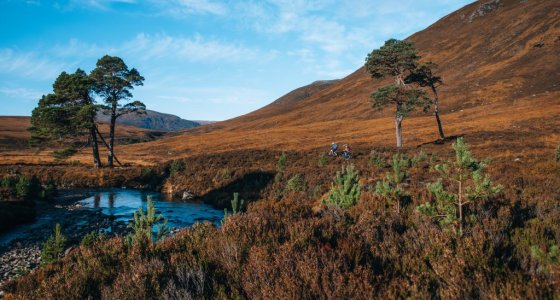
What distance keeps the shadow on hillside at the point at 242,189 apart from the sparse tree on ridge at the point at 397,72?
44.5ft

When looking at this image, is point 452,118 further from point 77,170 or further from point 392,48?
point 77,170

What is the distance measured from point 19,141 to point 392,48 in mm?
87277

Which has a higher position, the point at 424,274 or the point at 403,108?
the point at 403,108

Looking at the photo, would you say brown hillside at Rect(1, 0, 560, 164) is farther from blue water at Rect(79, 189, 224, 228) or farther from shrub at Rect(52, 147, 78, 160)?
blue water at Rect(79, 189, 224, 228)

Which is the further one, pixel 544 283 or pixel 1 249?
pixel 1 249

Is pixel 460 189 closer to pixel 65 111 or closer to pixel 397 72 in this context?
pixel 397 72

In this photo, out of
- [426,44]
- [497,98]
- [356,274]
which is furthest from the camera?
[426,44]

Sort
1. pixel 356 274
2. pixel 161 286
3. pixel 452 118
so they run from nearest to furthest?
pixel 356 274, pixel 161 286, pixel 452 118

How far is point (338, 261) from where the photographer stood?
3.72 meters

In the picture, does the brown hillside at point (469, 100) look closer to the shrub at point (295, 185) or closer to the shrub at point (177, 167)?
the shrub at point (295, 185)

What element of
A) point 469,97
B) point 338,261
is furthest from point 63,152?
point 469,97

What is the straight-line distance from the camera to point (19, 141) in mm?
79625

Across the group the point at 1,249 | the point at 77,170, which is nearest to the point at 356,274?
the point at 1,249

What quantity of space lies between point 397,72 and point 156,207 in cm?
2330
